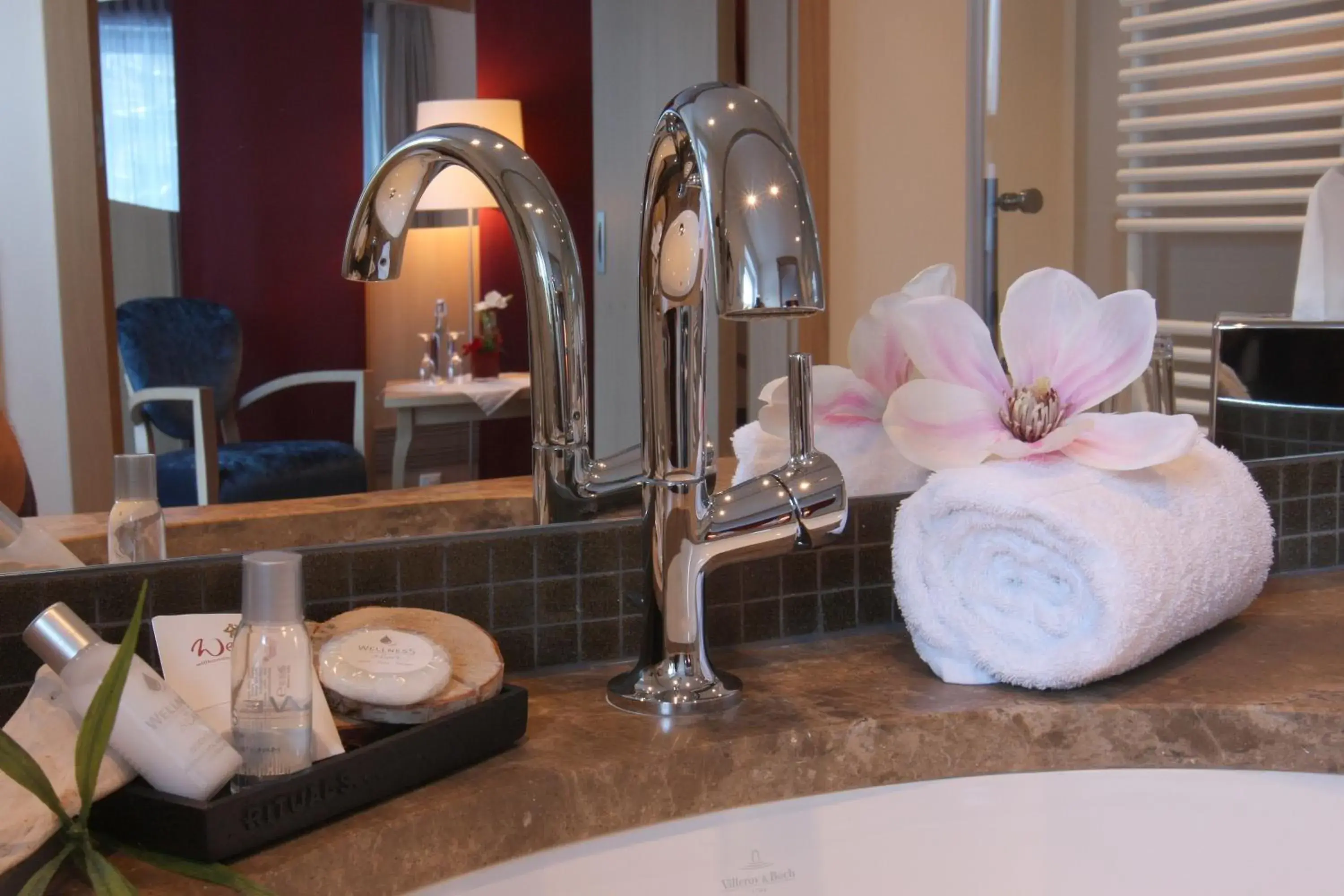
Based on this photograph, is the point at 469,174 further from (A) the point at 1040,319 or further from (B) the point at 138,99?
(A) the point at 1040,319

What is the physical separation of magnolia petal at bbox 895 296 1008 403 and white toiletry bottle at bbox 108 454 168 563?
56 cm

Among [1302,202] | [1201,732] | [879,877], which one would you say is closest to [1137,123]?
[1302,202]

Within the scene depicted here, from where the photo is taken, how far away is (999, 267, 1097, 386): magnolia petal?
3.37 ft

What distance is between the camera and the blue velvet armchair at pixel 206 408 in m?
0.93

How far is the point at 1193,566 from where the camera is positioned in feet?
3.14

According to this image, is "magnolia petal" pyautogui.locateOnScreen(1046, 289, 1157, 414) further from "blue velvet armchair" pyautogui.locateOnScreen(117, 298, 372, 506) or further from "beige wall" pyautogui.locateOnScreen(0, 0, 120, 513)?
"beige wall" pyautogui.locateOnScreen(0, 0, 120, 513)

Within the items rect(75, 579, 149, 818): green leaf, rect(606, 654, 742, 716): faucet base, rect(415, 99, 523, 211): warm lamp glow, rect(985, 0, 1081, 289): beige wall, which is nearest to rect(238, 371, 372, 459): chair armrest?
rect(415, 99, 523, 211): warm lamp glow

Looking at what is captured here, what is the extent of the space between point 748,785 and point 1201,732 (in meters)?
0.31

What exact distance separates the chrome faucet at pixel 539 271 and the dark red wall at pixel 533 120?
0.01m

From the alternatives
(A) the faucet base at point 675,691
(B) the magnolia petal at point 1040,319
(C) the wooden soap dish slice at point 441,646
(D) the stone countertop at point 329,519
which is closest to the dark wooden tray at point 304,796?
(C) the wooden soap dish slice at point 441,646

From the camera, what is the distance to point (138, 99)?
897mm

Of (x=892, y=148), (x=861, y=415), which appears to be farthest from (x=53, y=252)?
(x=892, y=148)

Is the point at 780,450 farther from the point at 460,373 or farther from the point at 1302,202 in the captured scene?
the point at 1302,202

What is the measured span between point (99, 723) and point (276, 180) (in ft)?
1.46
